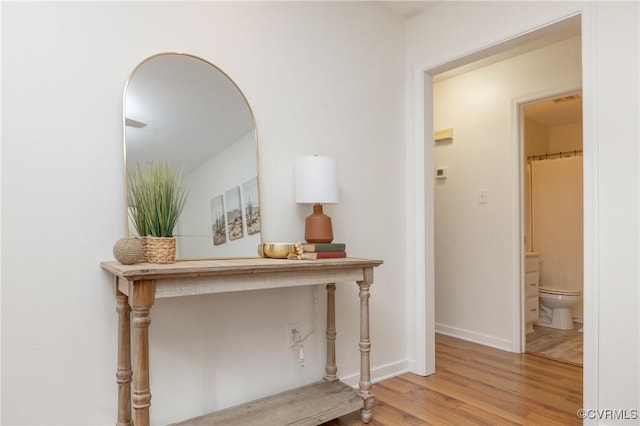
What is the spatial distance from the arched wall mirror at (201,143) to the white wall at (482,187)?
225 cm

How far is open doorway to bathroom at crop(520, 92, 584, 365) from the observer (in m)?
3.92

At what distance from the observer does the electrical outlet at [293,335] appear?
221 cm

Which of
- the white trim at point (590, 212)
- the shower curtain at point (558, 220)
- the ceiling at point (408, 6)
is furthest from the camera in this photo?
the shower curtain at point (558, 220)

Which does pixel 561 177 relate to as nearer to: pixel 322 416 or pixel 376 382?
pixel 376 382

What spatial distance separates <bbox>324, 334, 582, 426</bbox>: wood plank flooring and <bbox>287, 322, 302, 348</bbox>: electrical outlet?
43 cm

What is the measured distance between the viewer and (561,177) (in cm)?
455

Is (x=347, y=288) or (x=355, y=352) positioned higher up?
(x=347, y=288)

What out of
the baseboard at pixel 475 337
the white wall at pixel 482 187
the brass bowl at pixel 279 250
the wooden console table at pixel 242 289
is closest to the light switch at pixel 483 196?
the white wall at pixel 482 187

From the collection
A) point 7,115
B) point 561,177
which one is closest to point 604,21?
point 7,115

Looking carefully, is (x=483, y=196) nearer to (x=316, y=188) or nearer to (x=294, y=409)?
(x=316, y=188)

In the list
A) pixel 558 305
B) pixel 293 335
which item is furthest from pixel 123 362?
pixel 558 305

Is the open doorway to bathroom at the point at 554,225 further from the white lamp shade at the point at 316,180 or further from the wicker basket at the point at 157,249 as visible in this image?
the wicker basket at the point at 157,249

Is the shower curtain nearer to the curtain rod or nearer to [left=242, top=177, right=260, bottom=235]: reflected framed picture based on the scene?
the curtain rod

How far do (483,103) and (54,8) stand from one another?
3.15 m
